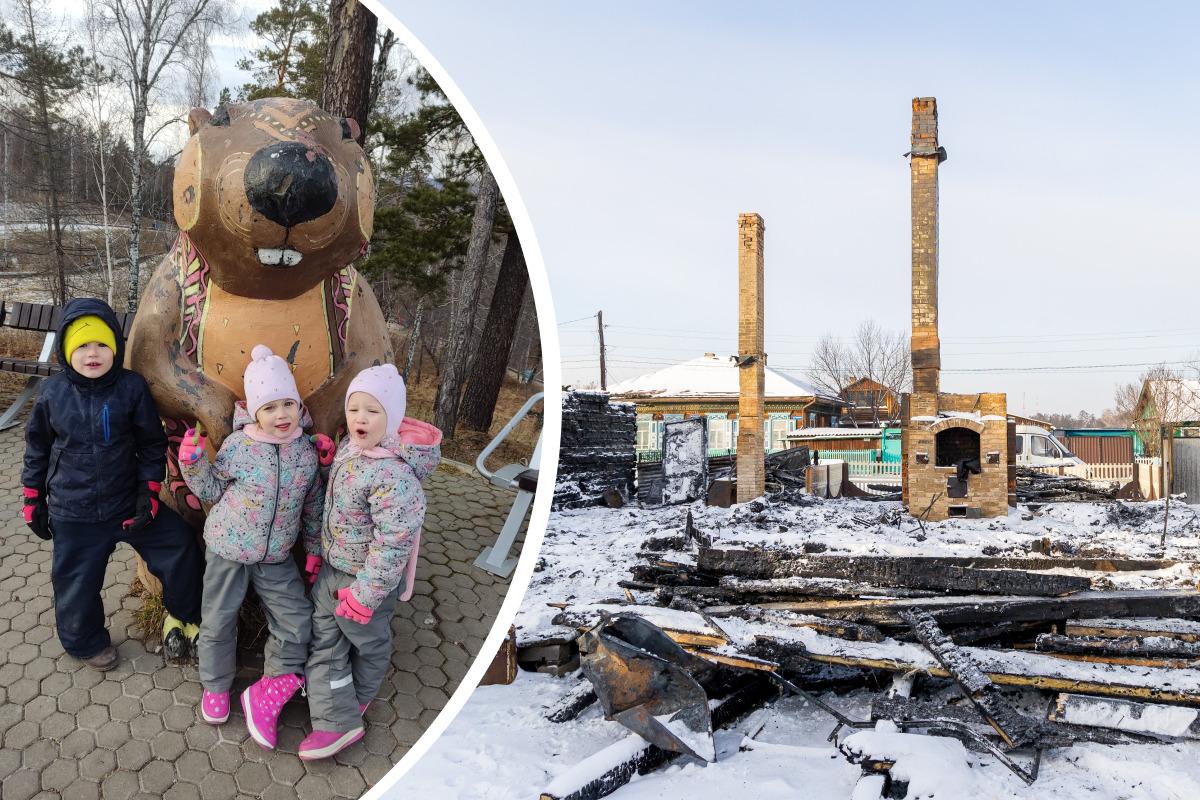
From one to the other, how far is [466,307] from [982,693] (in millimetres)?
4129

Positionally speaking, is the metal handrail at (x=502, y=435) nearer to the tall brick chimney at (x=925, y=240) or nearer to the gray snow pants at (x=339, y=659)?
the gray snow pants at (x=339, y=659)

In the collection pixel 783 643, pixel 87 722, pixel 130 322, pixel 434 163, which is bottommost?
pixel 783 643

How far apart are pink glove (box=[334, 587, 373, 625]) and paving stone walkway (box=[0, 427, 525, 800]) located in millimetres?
177

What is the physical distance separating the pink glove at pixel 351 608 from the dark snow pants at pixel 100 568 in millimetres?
319

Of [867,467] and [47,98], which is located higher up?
[47,98]

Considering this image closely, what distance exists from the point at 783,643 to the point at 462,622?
3924 millimetres

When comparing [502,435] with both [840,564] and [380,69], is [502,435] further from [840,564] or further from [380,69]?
[840,564]

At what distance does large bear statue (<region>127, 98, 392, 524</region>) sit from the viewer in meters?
1.66

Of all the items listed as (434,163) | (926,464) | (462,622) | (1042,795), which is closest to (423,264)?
(434,163)

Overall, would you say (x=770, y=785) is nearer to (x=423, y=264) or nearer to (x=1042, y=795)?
(x=1042, y=795)

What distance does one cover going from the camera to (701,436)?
1728 centimetres

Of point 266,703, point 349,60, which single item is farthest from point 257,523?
point 349,60

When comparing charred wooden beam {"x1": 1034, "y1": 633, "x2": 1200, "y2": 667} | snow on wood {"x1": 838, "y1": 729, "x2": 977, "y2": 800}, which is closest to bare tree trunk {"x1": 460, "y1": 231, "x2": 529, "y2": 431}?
snow on wood {"x1": 838, "y1": 729, "x2": 977, "y2": 800}

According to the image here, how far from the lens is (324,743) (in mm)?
1866
